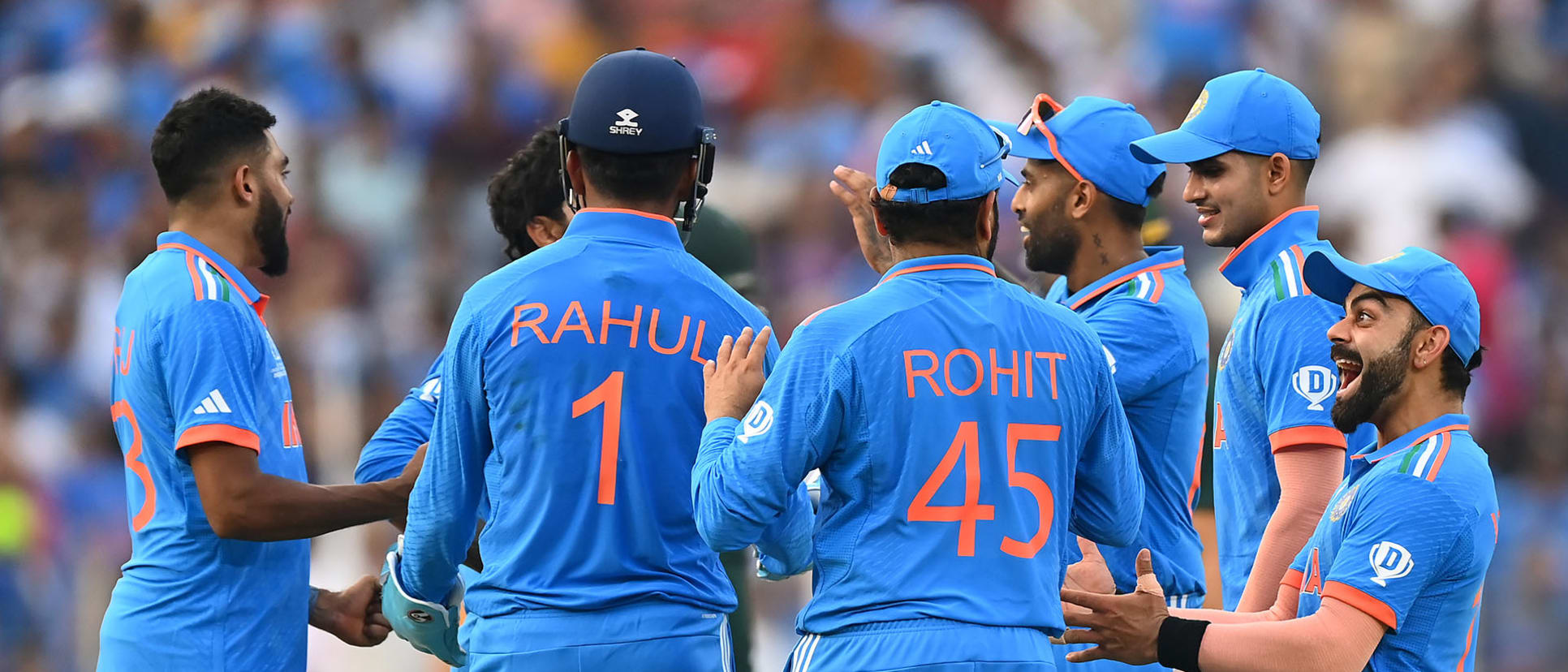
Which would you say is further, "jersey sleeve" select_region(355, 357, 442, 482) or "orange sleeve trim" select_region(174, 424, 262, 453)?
"jersey sleeve" select_region(355, 357, 442, 482)

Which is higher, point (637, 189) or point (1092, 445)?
point (637, 189)

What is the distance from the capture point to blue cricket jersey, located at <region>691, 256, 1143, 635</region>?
3596 mm

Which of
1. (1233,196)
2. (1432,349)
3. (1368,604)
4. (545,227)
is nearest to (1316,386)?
(1432,349)

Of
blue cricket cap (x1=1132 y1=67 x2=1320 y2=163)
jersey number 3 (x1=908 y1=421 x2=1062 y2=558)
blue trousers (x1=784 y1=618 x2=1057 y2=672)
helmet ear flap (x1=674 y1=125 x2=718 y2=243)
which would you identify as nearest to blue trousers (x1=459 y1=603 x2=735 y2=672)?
blue trousers (x1=784 y1=618 x2=1057 y2=672)

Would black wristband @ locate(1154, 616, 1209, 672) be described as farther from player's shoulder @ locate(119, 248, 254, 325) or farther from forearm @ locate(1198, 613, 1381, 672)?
player's shoulder @ locate(119, 248, 254, 325)

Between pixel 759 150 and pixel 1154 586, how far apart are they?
8.13 m

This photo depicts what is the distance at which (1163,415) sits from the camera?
16.7 ft

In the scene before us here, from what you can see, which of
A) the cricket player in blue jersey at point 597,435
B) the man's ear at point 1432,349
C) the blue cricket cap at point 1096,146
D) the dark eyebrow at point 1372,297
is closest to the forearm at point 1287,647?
the man's ear at point 1432,349

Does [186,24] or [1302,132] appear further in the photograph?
[186,24]

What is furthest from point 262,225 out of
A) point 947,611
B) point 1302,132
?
point 1302,132

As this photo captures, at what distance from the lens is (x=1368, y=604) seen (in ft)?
12.4

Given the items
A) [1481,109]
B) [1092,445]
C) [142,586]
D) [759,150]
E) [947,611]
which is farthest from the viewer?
[759,150]

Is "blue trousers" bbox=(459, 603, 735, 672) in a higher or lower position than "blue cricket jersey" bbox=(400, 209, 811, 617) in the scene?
lower

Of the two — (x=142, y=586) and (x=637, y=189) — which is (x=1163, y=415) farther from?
(x=142, y=586)
